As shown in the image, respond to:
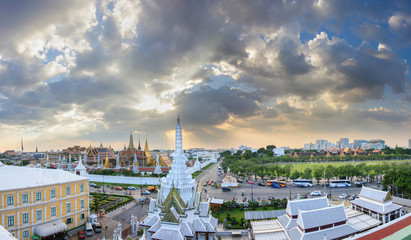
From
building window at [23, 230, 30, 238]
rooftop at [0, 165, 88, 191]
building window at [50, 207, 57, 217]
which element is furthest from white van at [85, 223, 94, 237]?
rooftop at [0, 165, 88, 191]

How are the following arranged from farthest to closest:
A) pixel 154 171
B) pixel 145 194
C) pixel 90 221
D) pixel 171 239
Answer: pixel 154 171
pixel 145 194
pixel 90 221
pixel 171 239

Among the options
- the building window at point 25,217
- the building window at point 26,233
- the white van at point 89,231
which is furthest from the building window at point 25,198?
the white van at point 89,231

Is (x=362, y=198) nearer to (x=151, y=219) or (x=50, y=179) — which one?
(x=151, y=219)

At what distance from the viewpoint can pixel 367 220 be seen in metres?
23.1

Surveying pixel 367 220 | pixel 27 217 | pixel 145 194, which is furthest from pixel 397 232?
pixel 145 194

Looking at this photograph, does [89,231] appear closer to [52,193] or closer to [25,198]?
[52,193]

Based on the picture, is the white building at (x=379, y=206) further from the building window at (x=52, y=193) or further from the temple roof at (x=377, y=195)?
the building window at (x=52, y=193)

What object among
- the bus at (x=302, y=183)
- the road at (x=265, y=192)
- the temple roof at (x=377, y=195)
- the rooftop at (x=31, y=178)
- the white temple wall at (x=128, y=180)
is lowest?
the road at (x=265, y=192)

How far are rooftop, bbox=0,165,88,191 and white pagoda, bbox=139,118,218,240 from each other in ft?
38.2

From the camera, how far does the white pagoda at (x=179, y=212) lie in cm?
1766

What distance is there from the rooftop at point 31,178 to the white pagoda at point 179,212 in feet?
38.2

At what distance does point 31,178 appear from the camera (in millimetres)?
25000

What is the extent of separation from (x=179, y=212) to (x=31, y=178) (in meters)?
16.4

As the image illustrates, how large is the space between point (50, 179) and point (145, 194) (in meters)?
19.0
